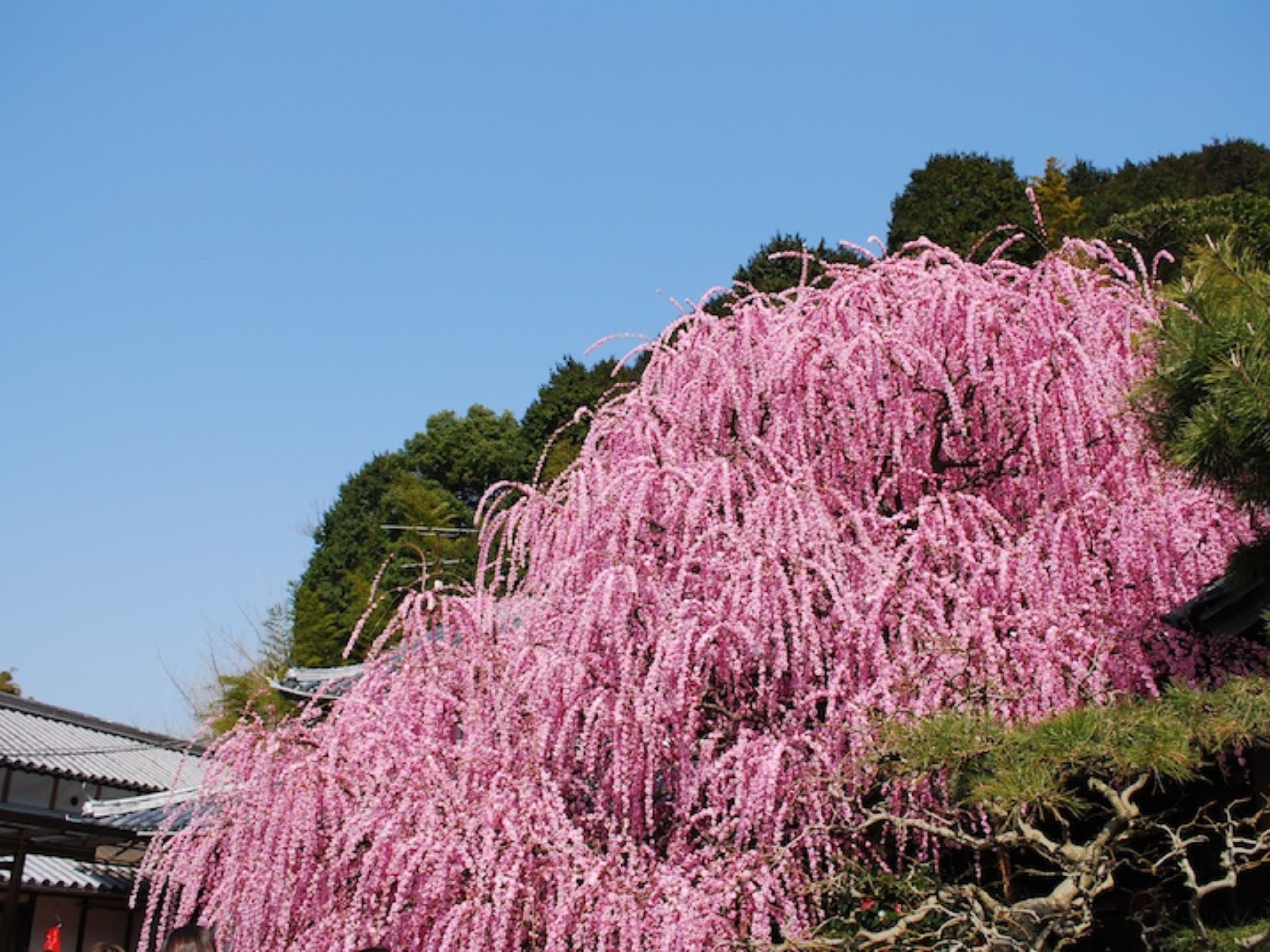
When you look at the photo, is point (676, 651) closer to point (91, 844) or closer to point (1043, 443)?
point (1043, 443)

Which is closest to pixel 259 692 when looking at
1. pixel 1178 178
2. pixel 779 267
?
pixel 779 267

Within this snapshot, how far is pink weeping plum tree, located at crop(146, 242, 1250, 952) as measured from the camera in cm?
640

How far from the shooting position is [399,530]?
99.9ft

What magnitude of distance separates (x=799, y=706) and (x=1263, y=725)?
8.58 feet

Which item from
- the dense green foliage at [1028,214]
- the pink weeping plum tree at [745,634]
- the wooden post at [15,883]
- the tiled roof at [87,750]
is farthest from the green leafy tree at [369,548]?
the pink weeping plum tree at [745,634]

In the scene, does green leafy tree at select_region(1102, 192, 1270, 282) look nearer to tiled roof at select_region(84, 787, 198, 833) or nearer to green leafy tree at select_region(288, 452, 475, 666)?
green leafy tree at select_region(288, 452, 475, 666)

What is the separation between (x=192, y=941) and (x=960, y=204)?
21.4 meters

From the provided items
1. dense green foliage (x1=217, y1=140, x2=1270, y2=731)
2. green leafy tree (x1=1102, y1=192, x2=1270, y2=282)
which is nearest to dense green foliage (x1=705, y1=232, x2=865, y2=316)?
dense green foliage (x1=217, y1=140, x2=1270, y2=731)

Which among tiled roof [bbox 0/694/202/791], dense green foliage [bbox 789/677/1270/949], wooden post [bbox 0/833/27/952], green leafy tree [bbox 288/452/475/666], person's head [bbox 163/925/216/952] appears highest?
green leafy tree [bbox 288/452/475/666]

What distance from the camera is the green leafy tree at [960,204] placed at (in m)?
22.5

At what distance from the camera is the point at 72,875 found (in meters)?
12.4

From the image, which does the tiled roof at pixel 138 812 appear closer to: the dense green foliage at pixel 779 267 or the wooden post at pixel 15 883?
the wooden post at pixel 15 883

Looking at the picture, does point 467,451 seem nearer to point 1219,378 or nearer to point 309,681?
point 309,681

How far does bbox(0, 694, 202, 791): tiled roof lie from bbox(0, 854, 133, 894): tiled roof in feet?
3.39
